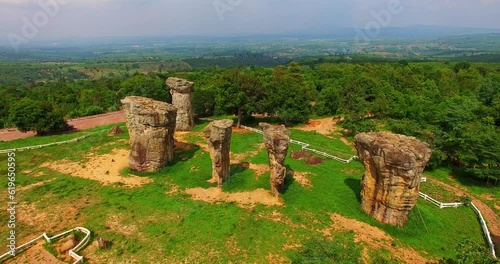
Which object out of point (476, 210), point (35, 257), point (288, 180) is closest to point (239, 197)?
point (288, 180)

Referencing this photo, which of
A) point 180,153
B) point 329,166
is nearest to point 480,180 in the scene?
point 329,166

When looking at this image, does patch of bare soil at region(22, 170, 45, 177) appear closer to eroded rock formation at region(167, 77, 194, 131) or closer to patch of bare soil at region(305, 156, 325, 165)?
eroded rock formation at region(167, 77, 194, 131)

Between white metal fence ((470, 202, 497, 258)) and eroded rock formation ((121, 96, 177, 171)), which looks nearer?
white metal fence ((470, 202, 497, 258))

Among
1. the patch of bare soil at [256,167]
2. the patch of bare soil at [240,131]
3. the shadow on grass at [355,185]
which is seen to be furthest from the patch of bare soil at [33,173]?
the shadow on grass at [355,185]

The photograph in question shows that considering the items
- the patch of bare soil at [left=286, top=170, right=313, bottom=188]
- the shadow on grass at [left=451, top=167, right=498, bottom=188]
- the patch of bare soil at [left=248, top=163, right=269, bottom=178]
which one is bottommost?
the shadow on grass at [left=451, top=167, right=498, bottom=188]

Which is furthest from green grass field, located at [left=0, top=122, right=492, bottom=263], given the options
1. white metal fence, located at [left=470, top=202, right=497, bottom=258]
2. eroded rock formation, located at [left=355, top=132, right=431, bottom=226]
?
eroded rock formation, located at [left=355, top=132, right=431, bottom=226]

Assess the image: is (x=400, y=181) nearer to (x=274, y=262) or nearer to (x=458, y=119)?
(x=274, y=262)

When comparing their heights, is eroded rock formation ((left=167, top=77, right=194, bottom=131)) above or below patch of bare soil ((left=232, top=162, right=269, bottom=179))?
above
